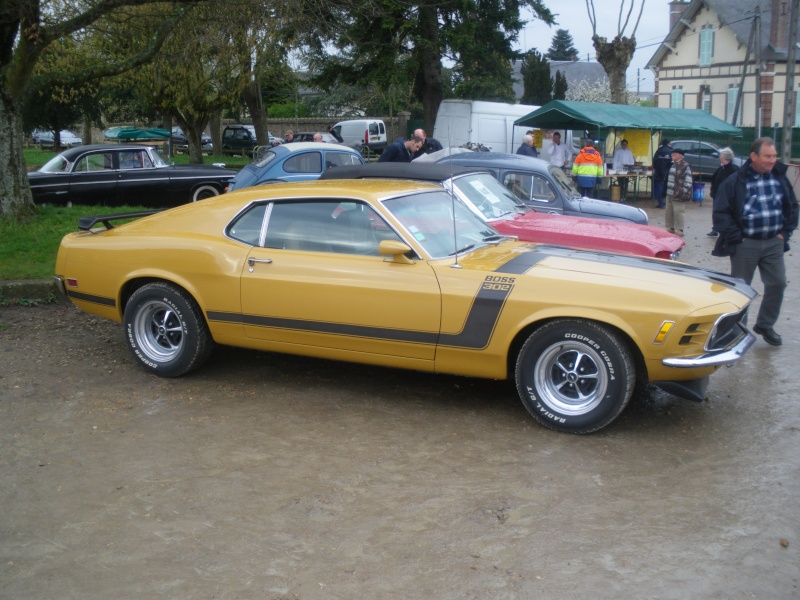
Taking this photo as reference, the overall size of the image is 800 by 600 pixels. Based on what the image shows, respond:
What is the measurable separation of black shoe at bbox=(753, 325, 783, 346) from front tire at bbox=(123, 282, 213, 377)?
4708 mm

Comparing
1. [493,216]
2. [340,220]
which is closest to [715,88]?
[493,216]

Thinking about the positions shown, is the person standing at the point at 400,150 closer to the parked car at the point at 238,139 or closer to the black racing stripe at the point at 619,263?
the black racing stripe at the point at 619,263

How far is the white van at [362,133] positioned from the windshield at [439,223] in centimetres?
3107

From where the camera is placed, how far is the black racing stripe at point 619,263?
5.40 meters

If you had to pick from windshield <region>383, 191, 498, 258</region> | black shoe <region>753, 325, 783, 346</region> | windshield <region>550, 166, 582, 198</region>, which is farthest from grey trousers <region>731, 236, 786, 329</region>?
windshield <region>550, 166, 582, 198</region>

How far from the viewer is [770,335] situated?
7258 mm

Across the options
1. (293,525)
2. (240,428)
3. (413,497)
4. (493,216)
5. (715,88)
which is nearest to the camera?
(293,525)

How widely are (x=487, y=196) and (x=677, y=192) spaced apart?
7.03 meters

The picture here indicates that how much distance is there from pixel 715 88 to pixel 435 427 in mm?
51256

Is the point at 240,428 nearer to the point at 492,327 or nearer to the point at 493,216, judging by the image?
the point at 492,327

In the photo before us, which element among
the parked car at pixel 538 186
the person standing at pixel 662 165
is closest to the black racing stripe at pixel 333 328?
the parked car at pixel 538 186

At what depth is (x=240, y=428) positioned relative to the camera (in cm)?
530

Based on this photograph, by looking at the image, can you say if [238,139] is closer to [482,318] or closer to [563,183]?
[563,183]

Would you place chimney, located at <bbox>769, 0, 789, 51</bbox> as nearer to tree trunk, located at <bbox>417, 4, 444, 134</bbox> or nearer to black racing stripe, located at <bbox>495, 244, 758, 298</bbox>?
tree trunk, located at <bbox>417, 4, 444, 134</bbox>
